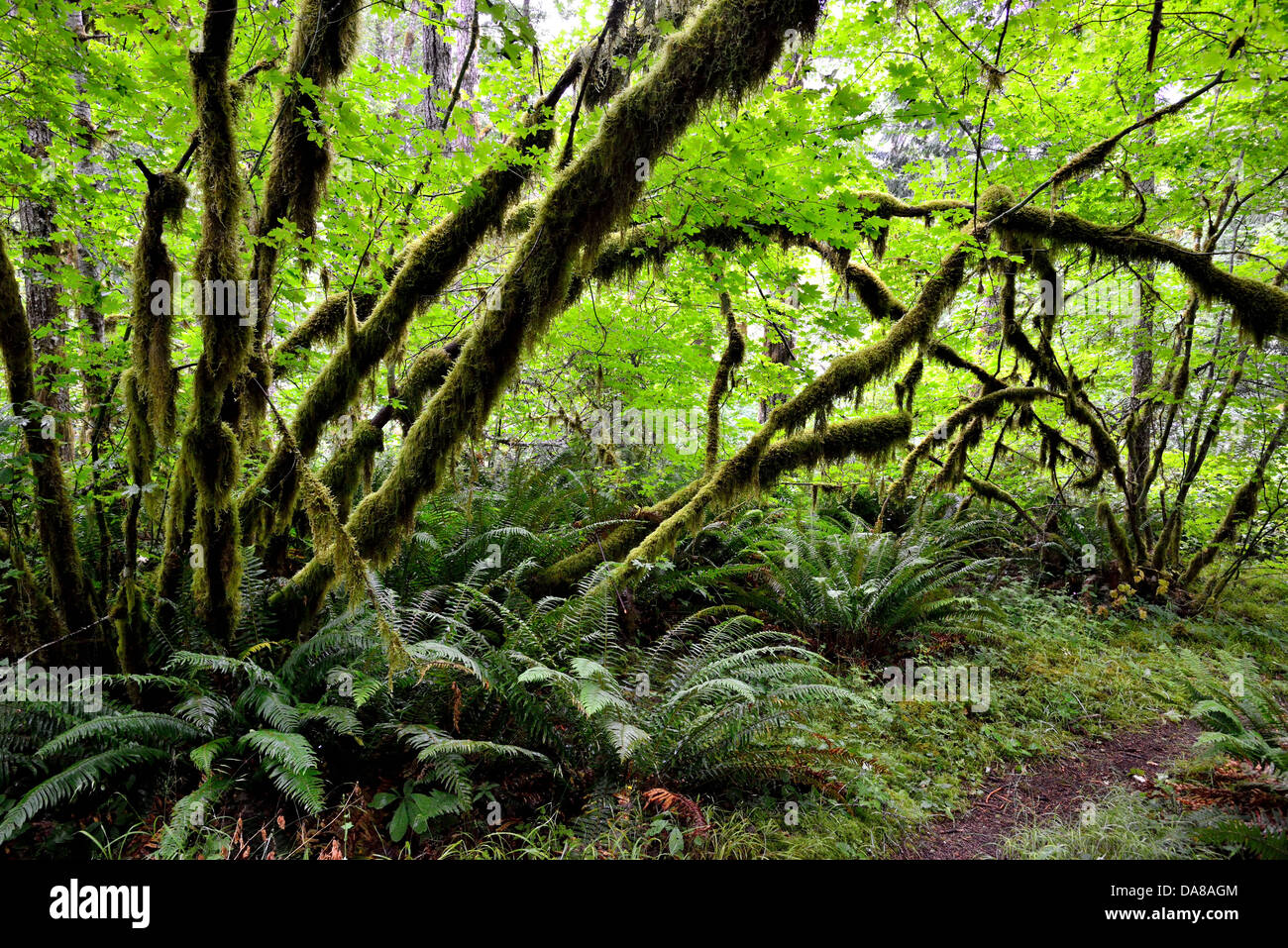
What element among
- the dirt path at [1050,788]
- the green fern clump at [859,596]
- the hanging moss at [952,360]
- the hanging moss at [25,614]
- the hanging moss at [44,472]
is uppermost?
the hanging moss at [952,360]

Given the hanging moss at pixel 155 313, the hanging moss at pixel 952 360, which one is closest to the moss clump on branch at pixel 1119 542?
Answer: the hanging moss at pixel 952 360

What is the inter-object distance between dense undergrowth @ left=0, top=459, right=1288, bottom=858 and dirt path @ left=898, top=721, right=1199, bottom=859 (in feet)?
0.33

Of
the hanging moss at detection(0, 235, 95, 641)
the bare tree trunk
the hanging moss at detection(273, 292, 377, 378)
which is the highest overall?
the bare tree trunk

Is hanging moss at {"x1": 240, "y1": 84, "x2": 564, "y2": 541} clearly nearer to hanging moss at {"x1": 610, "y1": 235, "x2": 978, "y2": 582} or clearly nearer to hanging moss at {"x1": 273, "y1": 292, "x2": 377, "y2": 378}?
hanging moss at {"x1": 273, "y1": 292, "x2": 377, "y2": 378}

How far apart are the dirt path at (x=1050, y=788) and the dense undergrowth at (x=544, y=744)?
4.0 inches

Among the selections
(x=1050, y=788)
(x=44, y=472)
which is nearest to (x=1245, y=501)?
(x=1050, y=788)

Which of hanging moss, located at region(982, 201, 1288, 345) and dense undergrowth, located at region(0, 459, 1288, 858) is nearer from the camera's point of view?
dense undergrowth, located at region(0, 459, 1288, 858)

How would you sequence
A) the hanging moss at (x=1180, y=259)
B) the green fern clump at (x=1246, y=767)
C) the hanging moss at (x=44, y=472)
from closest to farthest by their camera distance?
the green fern clump at (x=1246, y=767), the hanging moss at (x=44, y=472), the hanging moss at (x=1180, y=259)

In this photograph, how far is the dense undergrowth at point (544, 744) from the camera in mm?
2545

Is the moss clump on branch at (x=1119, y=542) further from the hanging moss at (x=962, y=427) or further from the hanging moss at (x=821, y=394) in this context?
the hanging moss at (x=821, y=394)

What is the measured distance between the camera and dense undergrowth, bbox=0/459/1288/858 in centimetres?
254

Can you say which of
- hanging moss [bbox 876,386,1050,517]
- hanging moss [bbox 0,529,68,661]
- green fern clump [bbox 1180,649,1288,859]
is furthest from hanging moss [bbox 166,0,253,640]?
A: hanging moss [bbox 876,386,1050,517]
